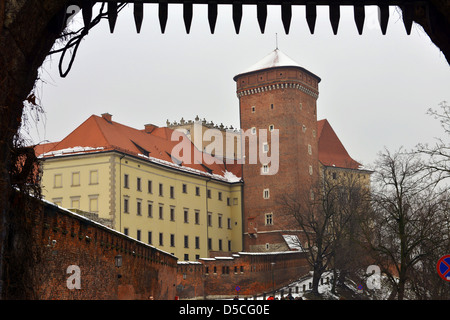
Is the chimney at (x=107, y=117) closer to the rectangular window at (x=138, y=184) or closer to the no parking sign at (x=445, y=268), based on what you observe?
the rectangular window at (x=138, y=184)

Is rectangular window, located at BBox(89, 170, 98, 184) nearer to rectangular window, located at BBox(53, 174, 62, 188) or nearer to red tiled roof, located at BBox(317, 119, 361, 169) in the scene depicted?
rectangular window, located at BBox(53, 174, 62, 188)

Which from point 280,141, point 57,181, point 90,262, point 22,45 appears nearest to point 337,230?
point 280,141

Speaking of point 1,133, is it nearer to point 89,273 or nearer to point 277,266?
point 89,273

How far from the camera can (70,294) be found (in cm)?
1495

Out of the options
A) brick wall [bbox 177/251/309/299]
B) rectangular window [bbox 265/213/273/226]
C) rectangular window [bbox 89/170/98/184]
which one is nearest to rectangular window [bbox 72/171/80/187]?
rectangular window [bbox 89/170/98/184]

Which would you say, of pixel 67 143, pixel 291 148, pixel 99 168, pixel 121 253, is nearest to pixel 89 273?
pixel 121 253

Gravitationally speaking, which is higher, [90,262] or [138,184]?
[138,184]

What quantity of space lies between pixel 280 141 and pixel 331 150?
10970 mm

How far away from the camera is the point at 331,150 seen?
64.9 m

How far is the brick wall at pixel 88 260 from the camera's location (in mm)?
13406

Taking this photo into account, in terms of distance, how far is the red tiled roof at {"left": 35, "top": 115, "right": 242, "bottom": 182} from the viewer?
4575 centimetres

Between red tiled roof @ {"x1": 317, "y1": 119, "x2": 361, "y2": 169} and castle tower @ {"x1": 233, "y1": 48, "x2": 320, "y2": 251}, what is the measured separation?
17.1 ft

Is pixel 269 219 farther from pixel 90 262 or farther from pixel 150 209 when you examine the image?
pixel 90 262

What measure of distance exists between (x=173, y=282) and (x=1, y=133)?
23.1 meters
